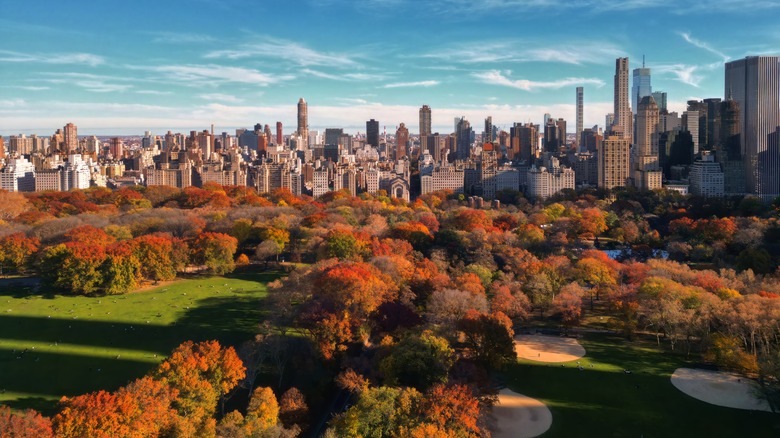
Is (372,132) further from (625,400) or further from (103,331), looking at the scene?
(625,400)

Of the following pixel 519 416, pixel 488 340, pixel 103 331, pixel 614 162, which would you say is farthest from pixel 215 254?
pixel 614 162

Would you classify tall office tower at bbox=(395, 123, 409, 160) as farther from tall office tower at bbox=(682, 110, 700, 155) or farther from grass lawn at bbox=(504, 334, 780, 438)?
grass lawn at bbox=(504, 334, 780, 438)

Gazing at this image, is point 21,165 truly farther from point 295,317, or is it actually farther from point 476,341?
point 476,341

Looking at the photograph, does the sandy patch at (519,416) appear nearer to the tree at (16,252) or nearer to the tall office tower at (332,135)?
the tree at (16,252)

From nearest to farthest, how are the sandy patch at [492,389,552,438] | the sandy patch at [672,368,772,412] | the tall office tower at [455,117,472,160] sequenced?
the sandy patch at [492,389,552,438], the sandy patch at [672,368,772,412], the tall office tower at [455,117,472,160]

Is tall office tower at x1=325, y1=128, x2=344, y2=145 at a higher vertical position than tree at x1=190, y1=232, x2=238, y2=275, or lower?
higher

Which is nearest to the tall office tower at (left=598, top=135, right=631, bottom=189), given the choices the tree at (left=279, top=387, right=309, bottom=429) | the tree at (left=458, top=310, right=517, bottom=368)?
the tree at (left=458, top=310, right=517, bottom=368)

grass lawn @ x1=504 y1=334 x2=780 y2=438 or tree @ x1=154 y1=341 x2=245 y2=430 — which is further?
grass lawn @ x1=504 y1=334 x2=780 y2=438
